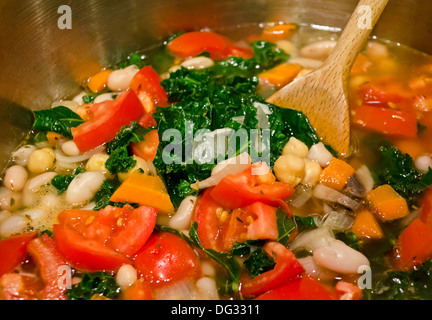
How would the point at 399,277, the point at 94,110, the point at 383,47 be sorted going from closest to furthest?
the point at 399,277, the point at 94,110, the point at 383,47

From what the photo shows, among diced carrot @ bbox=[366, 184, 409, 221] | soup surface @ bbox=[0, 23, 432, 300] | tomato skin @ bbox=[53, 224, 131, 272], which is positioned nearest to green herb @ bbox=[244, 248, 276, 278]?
soup surface @ bbox=[0, 23, 432, 300]

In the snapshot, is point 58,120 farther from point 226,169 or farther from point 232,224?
point 232,224

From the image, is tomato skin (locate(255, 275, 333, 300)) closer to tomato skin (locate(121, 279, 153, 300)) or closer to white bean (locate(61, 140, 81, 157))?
tomato skin (locate(121, 279, 153, 300))

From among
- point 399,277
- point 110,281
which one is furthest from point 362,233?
point 110,281

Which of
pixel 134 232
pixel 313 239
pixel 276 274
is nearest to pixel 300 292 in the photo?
pixel 276 274

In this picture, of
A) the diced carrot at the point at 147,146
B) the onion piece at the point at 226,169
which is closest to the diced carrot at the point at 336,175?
the onion piece at the point at 226,169
